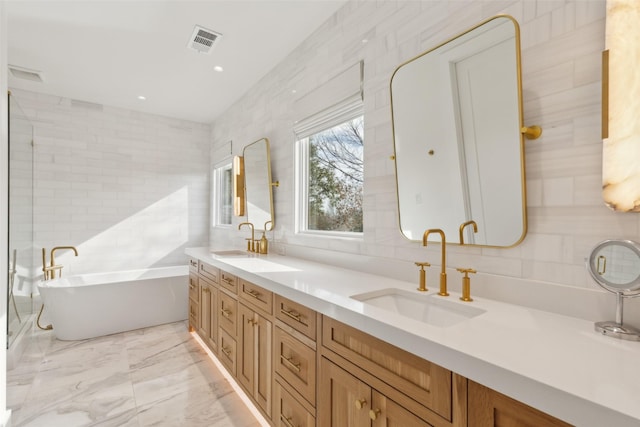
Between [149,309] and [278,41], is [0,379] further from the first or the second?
[278,41]

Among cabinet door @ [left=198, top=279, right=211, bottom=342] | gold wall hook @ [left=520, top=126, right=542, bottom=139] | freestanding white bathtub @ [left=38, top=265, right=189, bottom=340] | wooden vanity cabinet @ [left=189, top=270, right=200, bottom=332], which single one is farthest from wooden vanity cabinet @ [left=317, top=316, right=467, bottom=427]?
freestanding white bathtub @ [left=38, top=265, right=189, bottom=340]

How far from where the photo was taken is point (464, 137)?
4.50ft

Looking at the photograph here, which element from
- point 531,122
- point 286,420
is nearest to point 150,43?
point 531,122

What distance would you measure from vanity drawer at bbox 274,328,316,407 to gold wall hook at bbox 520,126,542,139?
1220mm

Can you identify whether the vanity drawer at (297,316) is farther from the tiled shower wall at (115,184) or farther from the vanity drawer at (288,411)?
the tiled shower wall at (115,184)

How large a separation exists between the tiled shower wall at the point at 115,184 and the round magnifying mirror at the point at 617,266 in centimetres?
458

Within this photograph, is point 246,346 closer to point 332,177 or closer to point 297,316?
point 297,316

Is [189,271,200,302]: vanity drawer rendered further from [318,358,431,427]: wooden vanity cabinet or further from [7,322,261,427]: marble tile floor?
[318,358,431,427]: wooden vanity cabinet

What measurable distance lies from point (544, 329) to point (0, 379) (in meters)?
2.47

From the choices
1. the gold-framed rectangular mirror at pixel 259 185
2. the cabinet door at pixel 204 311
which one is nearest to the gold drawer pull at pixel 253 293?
the cabinet door at pixel 204 311

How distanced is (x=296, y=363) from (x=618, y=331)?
3.89 feet

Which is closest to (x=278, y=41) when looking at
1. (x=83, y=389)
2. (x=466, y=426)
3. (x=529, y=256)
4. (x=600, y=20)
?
(x=600, y=20)

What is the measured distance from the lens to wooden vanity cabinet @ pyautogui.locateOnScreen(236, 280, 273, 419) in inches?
67.1

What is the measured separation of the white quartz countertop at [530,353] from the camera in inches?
23.3
